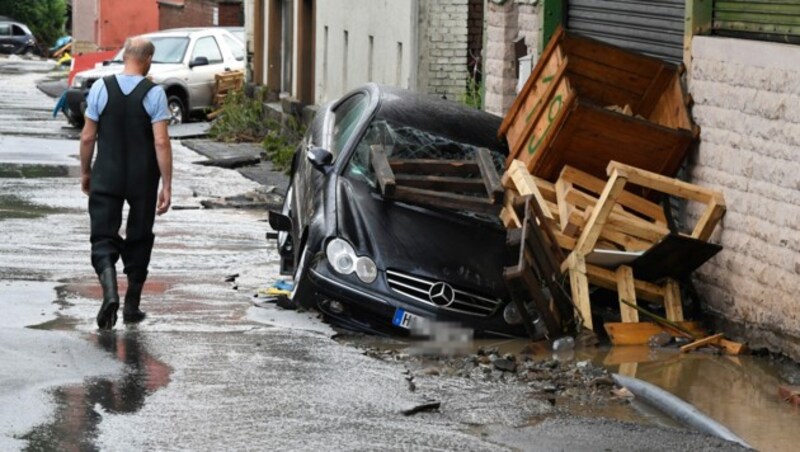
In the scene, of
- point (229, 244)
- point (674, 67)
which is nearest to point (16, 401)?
point (674, 67)

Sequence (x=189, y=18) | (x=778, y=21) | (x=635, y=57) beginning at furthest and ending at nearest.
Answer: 1. (x=189, y=18)
2. (x=635, y=57)
3. (x=778, y=21)

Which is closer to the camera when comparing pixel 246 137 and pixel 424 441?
pixel 424 441

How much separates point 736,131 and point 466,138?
2156mm

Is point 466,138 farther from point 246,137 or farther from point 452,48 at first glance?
point 246,137

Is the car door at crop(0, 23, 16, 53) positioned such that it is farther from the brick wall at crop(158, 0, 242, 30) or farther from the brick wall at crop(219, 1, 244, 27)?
the brick wall at crop(219, 1, 244, 27)

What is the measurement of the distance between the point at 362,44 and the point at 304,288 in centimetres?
1314

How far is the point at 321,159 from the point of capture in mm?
11234

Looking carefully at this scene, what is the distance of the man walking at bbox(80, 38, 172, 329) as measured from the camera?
10148 millimetres

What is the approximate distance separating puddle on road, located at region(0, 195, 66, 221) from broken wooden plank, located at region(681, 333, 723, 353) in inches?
327

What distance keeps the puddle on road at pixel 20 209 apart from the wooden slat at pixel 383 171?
6.07 m

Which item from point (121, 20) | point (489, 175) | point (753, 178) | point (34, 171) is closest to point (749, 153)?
point (753, 178)

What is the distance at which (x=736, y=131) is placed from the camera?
418 inches

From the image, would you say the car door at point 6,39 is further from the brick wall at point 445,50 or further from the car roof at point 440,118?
the car roof at point 440,118

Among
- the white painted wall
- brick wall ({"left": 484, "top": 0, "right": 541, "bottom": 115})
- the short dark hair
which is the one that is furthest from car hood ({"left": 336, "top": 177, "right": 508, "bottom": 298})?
the white painted wall
